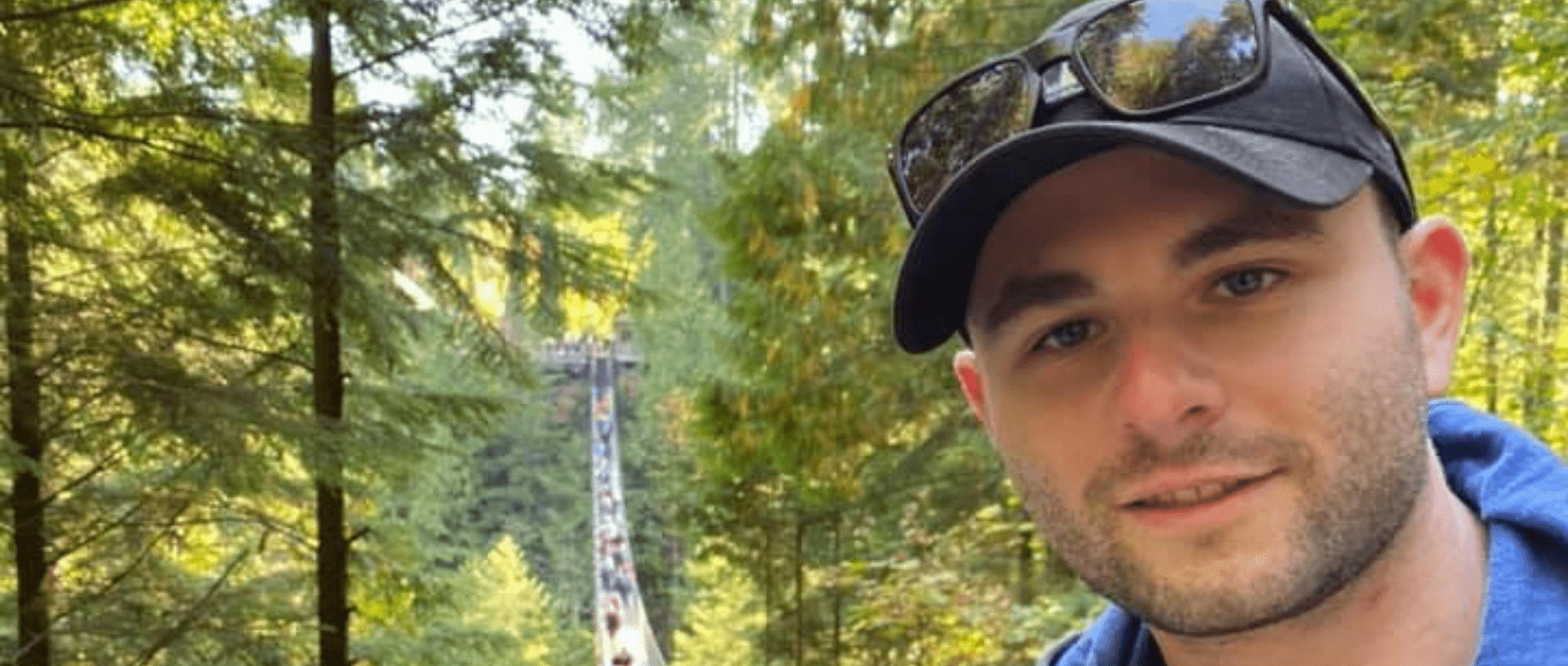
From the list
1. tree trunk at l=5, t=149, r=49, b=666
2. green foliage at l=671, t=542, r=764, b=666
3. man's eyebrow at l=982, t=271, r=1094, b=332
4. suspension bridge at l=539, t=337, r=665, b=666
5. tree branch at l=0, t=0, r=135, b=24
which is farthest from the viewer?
green foliage at l=671, t=542, r=764, b=666

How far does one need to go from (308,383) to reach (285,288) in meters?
0.82

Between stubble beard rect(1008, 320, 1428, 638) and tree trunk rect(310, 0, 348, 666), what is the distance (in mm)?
3859

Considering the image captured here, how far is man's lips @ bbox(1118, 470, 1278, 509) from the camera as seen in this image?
833 mm

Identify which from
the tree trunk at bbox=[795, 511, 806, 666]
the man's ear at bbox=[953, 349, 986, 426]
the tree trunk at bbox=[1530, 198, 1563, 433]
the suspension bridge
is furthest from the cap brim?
the tree trunk at bbox=[795, 511, 806, 666]

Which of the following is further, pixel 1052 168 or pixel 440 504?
pixel 440 504

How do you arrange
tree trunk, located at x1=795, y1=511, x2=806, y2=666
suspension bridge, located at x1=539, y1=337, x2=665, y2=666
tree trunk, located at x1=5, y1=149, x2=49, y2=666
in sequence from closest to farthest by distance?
tree trunk, located at x1=5, y1=149, x2=49, y2=666
tree trunk, located at x1=795, y1=511, x2=806, y2=666
suspension bridge, located at x1=539, y1=337, x2=665, y2=666

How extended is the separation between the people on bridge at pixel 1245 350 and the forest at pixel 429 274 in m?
2.45

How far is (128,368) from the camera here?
3971 mm

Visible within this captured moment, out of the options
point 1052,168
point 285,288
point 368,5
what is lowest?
point 1052,168

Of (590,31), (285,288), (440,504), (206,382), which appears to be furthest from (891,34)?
(440,504)

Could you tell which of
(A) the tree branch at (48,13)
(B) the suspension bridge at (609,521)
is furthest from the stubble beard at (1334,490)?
(B) the suspension bridge at (609,521)

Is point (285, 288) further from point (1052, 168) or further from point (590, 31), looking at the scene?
point (1052, 168)

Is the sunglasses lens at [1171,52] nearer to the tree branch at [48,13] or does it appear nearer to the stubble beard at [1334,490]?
the stubble beard at [1334,490]

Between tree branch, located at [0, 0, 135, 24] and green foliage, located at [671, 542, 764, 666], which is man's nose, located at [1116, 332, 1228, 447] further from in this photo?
green foliage, located at [671, 542, 764, 666]
